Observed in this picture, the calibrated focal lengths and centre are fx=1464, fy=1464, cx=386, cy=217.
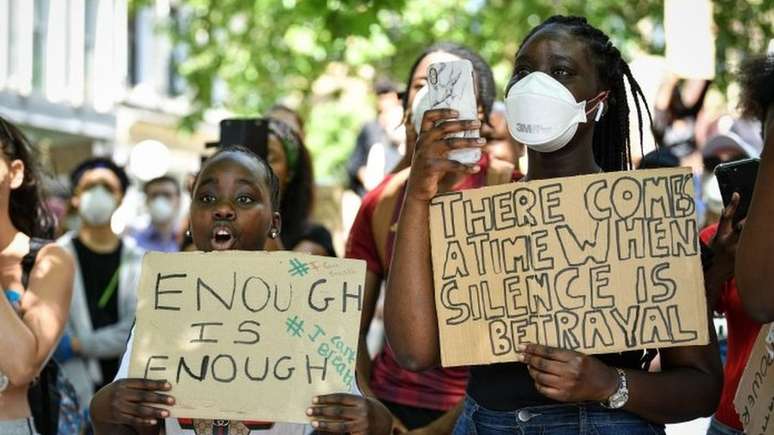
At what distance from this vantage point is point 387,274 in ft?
17.1

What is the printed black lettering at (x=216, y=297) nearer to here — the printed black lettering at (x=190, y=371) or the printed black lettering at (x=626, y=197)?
the printed black lettering at (x=190, y=371)

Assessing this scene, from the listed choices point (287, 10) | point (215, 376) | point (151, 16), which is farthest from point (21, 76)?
point (215, 376)

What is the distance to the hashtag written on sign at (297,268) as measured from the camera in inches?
156

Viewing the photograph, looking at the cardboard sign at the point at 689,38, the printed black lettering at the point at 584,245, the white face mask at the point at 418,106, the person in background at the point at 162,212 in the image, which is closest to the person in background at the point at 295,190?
the white face mask at the point at 418,106

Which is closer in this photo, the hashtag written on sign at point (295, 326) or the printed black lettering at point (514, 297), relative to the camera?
the printed black lettering at point (514, 297)

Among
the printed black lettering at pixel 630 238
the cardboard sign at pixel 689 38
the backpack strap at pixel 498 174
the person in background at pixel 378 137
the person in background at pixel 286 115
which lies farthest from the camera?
the person in background at pixel 378 137

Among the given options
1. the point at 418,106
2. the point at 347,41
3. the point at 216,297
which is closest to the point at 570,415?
the point at 216,297

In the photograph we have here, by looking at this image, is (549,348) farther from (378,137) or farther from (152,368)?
(378,137)

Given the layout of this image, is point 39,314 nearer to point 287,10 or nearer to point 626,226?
point 626,226

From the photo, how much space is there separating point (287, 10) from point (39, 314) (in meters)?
7.90

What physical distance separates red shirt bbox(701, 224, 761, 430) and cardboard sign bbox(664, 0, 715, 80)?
4518 mm

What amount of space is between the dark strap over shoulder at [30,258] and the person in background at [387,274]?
1138mm

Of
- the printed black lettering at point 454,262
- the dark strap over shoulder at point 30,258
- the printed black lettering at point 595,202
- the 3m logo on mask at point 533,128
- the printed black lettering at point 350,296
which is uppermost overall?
the dark strap over shoulder at point 30,258

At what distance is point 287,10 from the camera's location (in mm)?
12586
